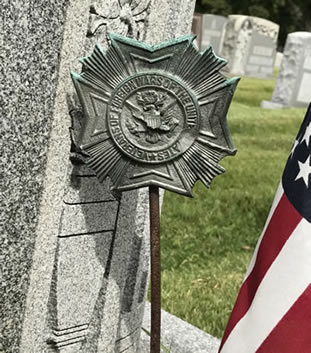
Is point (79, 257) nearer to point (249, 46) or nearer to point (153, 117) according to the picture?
point (153, 117)

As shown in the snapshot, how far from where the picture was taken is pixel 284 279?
5.94 ft

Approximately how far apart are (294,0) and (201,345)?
32.4 meters

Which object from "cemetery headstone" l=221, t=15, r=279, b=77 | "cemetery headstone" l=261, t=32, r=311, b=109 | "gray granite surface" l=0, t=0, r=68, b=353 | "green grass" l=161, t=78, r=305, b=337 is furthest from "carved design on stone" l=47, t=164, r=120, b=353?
"cemetery headstone" l=221, t=15, r=279, b=77

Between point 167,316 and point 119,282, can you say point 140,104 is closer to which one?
point 119,282

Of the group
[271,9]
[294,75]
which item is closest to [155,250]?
[294,75]

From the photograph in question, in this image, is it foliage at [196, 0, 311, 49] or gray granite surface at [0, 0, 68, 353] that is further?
foliage at [196, 0, 311, 49]

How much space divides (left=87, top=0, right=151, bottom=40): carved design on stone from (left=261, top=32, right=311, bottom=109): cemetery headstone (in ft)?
31.1

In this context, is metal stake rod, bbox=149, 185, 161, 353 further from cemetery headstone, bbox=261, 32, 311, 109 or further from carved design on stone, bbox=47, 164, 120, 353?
cemetery headstone, bbox=261, 32, 311, 109

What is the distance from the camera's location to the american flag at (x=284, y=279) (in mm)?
1772

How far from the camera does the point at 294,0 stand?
3291 cm

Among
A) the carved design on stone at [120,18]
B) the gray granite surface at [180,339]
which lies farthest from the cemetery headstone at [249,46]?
the carved design on stone at [120,18]

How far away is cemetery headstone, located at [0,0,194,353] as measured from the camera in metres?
1.82

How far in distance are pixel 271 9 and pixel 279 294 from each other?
31.1 m

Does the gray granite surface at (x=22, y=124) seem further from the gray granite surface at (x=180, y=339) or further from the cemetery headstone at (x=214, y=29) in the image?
the cemetery headstone at (x=214, y=29)
